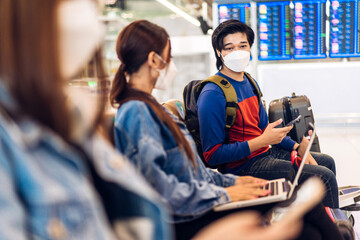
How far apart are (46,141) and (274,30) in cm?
553

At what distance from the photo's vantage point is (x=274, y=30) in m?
5.88

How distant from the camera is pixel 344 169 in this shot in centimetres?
455

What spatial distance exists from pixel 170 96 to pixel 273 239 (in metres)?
9.83

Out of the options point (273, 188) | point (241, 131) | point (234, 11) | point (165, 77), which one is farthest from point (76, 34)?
point (234, 11)

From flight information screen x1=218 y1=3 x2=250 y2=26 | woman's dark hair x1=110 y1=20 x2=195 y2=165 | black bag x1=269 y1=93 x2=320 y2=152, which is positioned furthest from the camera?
flight information screen x1=218 y1=3 x2=250 y2=26

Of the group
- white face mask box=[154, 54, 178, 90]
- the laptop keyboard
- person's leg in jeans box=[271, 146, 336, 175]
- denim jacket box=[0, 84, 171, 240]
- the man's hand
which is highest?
white face mask box=[154, 54, 178, 90]

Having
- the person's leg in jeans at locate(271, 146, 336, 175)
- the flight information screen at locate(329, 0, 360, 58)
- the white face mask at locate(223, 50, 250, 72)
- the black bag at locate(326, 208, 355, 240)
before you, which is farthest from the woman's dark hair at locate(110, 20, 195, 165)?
the flight information screen at locate(329, 0, 360, 58)

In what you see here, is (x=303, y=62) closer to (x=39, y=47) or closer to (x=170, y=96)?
(x=170, y=96)

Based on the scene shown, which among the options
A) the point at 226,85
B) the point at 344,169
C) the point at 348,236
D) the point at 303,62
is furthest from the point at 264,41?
the point at 348,236

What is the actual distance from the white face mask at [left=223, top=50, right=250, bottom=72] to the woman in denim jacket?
6.16 feet

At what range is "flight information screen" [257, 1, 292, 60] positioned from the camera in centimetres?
582

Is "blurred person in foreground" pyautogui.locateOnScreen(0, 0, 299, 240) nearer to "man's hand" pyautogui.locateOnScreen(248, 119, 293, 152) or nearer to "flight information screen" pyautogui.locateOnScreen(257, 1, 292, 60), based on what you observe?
"man's hand" pyautogui.locateOnScreen(248, 119, 293, 152)

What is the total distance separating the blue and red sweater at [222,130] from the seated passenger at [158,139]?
→ 0.53 meters

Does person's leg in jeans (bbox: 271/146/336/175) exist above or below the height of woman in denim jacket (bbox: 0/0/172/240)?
below
